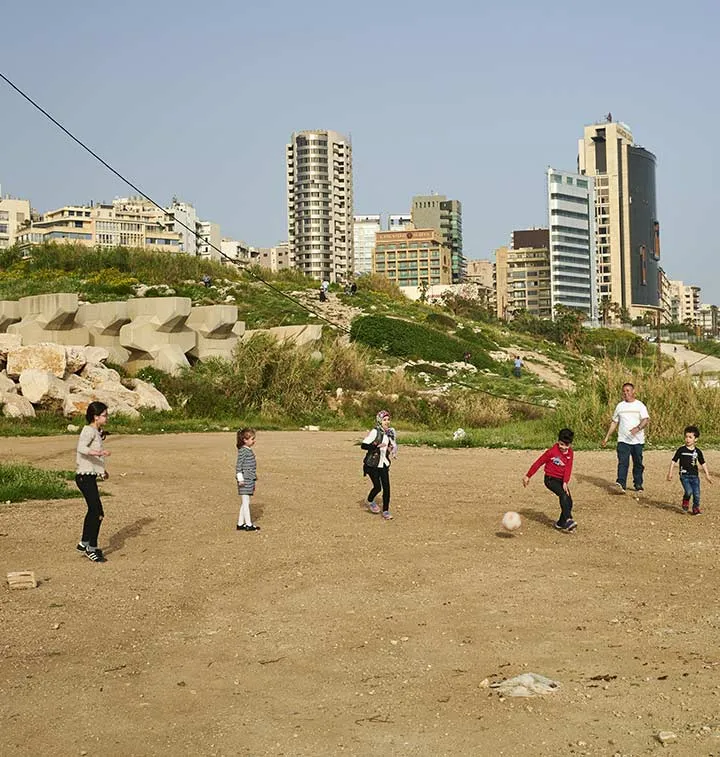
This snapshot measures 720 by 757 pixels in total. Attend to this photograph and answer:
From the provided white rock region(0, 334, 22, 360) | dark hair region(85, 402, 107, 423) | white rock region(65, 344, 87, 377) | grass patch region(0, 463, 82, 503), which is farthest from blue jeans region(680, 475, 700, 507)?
white rock region(0, 334, 22, 360)

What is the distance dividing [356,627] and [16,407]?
1646 cm

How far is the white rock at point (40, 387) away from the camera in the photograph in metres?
23.6

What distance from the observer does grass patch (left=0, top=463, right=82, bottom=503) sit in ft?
45.5

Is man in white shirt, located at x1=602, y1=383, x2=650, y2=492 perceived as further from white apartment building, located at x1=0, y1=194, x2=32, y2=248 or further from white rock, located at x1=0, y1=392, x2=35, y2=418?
white apartment building, located at x1=0, y1=194, x2=32, y2=248

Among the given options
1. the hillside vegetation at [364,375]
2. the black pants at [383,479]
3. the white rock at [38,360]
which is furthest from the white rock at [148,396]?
the black pants at [383,479]

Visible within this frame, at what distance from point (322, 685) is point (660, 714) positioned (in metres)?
2.09

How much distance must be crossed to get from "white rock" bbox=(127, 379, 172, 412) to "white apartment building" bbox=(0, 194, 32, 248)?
5822 inches

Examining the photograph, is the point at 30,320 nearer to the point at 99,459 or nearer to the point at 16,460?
the point at 16,460

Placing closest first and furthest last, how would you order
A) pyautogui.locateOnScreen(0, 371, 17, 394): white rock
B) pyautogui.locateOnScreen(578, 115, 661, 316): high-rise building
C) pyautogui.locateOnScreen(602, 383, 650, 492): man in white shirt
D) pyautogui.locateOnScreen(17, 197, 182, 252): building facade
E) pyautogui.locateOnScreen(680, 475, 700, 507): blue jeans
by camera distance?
pyautogui.locateOnScreen(680, 475, 700, 507): blue jeans < pyautogui.locateOnScreen(602, 383, 650, 492): man in white shirt < pyautogui.locateOnScreen(0, 371, 17, 394): white rock < pyautogui.locateOnScreen(17, 197, 182, 252): building facade < pyautogui.locateOnScreen(578, 115, 661, 316): high-rise building

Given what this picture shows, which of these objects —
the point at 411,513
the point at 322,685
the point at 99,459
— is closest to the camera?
the point at 322,685

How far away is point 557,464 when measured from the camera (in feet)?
40.4

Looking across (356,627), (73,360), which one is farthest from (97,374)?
(356,627)

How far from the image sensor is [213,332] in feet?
102

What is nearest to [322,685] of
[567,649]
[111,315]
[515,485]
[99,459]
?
[567,649]
